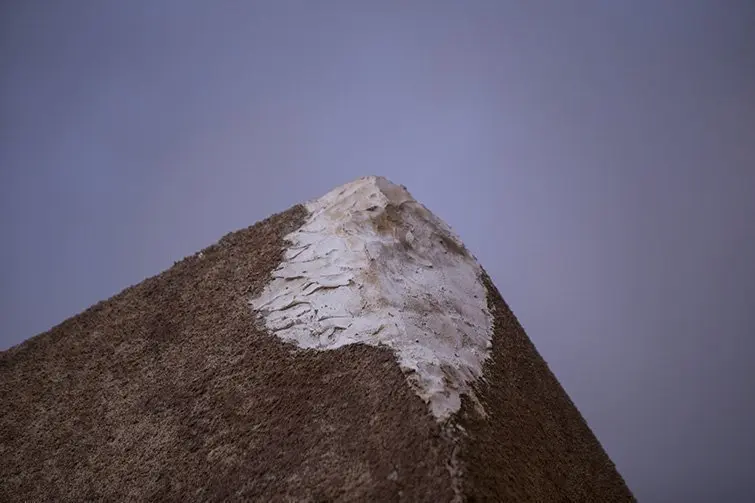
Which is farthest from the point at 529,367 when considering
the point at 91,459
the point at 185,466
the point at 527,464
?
the point at 91,459

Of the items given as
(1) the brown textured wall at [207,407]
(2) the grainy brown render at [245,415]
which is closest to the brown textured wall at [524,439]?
(2) the grainy brown render at [245,415]

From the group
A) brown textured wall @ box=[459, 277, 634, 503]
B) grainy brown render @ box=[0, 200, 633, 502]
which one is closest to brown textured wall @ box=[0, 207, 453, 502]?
grainy brown render @ box=[0, 200, 633, 502]

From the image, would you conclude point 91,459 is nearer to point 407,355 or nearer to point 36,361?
point 36,361

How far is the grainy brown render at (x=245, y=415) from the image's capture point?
96.0 inches

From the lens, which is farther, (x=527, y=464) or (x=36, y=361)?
(x=36, y=361)

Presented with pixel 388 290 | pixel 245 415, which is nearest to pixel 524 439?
pixel 388 290

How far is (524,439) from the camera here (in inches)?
113

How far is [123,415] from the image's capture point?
3107mm

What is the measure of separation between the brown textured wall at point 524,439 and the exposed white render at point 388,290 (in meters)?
0.10

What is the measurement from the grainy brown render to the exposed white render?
0.07 meters

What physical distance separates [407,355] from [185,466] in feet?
2.93

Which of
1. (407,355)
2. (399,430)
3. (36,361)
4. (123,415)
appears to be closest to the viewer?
(399,430)

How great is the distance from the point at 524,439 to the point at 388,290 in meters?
0.73

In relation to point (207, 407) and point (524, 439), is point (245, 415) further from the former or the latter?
point (524, 439)
